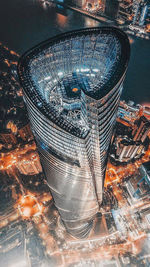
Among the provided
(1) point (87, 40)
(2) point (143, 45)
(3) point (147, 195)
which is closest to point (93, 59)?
(1) point (87, 40)

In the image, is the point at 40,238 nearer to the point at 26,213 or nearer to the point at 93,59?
the point at 26,213

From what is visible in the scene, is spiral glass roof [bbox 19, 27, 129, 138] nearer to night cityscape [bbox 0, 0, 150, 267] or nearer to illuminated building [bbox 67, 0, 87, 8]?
night cityscape [bbox 0, 0, 150, 267]

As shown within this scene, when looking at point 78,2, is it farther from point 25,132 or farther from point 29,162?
point 29,162

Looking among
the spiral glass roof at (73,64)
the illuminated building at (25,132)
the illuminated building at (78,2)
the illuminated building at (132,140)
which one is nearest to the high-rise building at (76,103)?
the spiral glass roof at (73,64)

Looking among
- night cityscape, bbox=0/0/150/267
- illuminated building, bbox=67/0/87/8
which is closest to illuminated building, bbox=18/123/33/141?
night cityscape, bbox=0/0/150/267

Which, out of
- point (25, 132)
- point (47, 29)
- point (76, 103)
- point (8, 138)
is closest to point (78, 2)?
point (47, 29)
